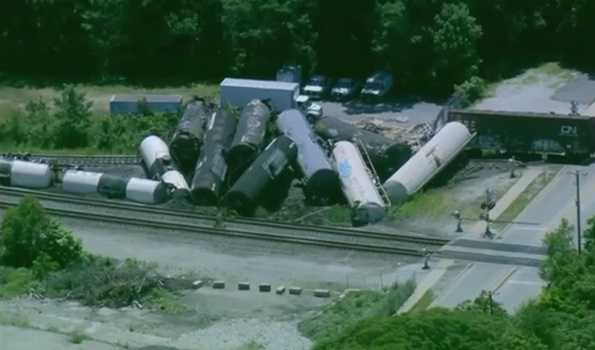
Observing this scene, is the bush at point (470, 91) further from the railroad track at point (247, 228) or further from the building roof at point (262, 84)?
the railroad track at point (247, 228)

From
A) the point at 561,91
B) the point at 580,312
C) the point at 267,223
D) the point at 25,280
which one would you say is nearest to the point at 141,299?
the point at 25,280

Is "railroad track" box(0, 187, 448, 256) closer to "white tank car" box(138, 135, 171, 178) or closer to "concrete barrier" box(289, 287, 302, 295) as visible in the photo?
"white tank car" box(138, 135, 171, 178)

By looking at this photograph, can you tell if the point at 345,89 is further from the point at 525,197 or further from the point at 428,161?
the point at 525,197

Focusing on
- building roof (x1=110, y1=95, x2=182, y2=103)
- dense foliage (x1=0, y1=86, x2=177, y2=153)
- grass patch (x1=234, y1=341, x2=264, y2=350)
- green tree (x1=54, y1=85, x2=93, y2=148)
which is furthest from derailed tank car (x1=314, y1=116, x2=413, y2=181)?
grass patch (x1=234, y1=341, x2=264, y2=350)

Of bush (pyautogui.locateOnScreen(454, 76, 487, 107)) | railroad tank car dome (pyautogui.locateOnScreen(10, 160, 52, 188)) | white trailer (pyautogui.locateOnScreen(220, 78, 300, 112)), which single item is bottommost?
railroad tank car dome (pyautogui.locateOnScreen(10, 160, 52, 188))

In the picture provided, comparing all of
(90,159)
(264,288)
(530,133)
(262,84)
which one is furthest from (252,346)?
(262,84)

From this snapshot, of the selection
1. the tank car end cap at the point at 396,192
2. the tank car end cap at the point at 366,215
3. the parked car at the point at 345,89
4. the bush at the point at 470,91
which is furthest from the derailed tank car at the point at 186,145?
the bush at the point at 470,91
